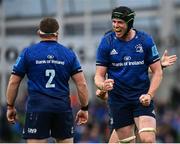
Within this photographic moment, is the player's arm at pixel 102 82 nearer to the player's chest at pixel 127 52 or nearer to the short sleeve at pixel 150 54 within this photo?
the player's chest at pixel 127 52

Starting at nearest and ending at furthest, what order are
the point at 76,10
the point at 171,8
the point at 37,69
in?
the point at 37,69 < the point at 76,10 < the point at 171,8

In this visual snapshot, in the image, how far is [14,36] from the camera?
2167 cm

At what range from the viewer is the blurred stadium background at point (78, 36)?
757 inches

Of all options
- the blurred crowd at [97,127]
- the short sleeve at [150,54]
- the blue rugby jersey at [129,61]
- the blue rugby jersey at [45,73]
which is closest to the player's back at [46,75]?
the blue rugby jersey at [45,73]

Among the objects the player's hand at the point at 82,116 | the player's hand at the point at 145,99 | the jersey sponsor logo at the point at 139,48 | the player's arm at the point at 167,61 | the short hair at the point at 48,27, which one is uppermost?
the short hair at the point at 48,27

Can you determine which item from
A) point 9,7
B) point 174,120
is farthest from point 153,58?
point 9,7

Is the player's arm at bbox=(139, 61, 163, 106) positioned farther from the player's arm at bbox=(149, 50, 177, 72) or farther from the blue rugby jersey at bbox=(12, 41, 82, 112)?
the blue rugby jersey at bbox=(12, 41, 82, 112)

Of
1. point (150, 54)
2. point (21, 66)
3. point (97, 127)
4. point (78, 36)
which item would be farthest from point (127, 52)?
point (78, 36)

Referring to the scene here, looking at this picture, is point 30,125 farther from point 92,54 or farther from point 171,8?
point 171,8

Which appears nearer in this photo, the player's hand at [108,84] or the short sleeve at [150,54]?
the player's hand at [108,84]

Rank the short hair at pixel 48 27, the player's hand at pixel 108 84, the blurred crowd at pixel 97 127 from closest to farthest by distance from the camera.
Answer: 1. the player's hand at pixel 108 84
2. the short hair at pixel 48 27
3. the blurred crowd at pixel 97 127

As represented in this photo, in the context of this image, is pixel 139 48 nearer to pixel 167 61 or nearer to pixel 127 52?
pixel 127 52

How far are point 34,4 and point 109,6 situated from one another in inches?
85.9

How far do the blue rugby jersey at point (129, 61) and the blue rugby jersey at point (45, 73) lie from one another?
→ 54 centimetres
